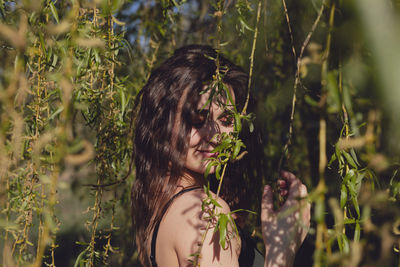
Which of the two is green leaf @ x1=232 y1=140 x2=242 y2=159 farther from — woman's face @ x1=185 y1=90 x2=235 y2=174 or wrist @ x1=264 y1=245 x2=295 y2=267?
woman's face @ x1=185 y1=90 x2=235 y2=174

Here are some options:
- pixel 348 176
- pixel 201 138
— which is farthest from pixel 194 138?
pixel 348 176

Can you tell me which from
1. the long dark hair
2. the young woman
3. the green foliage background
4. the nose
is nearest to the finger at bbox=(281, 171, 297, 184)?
the young woman

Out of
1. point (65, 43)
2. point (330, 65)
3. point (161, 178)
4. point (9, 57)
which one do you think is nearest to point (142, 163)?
point (161, 178)

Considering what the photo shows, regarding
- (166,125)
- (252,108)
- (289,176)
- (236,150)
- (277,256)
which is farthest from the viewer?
(252,108)

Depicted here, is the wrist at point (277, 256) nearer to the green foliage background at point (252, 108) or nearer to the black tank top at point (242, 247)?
the green foliage background at point (252, 108)

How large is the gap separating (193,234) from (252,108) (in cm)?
73

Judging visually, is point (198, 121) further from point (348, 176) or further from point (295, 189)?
point (348, 176)

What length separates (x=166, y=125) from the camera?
1.41 m

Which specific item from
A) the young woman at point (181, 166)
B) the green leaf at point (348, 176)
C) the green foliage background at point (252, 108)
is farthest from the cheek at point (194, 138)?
the green leaf at point (348, 176)

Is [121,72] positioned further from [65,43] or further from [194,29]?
[65,43]

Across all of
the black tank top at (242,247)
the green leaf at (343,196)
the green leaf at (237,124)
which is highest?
the green leaf at (237,124)

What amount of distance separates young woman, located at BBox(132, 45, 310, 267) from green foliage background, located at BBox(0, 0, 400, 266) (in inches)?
5.0

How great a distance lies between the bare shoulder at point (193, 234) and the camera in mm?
1050

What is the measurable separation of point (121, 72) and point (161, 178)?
26.2 inches
